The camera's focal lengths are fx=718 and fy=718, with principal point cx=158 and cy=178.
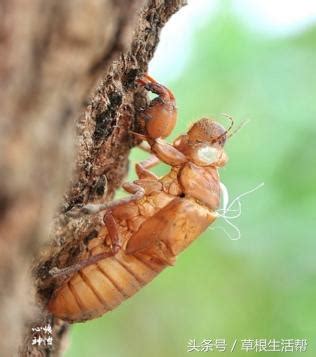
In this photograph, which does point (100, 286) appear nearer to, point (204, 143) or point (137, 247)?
point (137, 247)

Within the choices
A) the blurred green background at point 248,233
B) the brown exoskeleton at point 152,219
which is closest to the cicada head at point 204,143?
Result: the brown exoskeleton at point 152,219

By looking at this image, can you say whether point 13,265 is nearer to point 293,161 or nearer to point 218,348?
point 218,348

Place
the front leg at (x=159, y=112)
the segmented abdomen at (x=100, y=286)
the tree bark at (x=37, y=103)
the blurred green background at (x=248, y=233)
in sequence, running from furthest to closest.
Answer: the blurred green background at (x=248, y=233), the front leg at (x=159, y=112), the segmented abdomen at (x=100, y=286), the tree bark at (x=37, y=103)

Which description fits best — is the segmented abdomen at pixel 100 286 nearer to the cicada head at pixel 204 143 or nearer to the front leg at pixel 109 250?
the front leg at pixel 109 250

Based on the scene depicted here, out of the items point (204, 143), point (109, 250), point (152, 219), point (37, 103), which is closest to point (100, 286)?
point (109, 250)

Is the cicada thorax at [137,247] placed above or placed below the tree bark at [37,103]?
above
